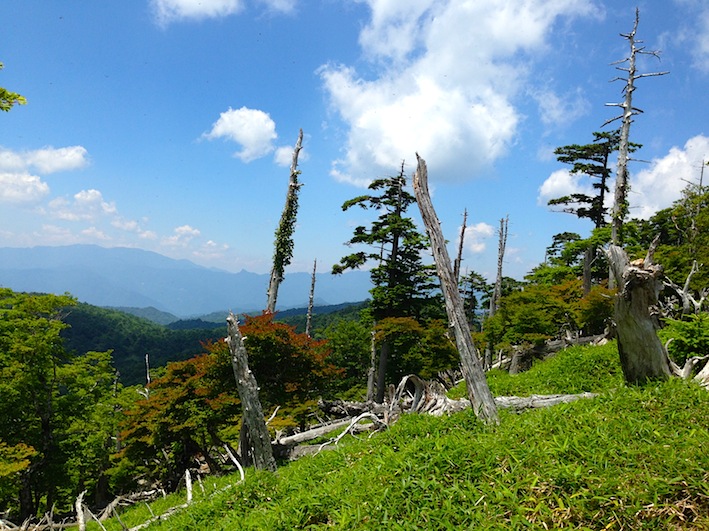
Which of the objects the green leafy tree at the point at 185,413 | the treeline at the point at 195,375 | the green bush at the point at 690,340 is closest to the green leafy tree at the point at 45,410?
the treeline at the point at 195,375

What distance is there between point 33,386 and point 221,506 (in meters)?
14.6

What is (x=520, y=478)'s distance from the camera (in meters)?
3.52

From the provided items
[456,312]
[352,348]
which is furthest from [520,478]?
[352,348]

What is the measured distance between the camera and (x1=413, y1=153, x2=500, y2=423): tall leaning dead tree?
5883 millimetres

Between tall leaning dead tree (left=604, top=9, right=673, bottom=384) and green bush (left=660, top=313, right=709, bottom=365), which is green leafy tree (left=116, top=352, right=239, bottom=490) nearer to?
tall leaning dead tree (left=604, top=9, right=673, bottom=384)

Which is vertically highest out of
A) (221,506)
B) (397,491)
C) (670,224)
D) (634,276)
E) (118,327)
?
(670,224)

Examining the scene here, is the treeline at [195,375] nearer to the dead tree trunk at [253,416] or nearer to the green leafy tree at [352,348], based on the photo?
the dead tree trunk at [253,416]

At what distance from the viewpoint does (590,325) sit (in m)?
16.6

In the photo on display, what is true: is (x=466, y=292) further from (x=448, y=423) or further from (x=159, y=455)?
(x=448, y=423)

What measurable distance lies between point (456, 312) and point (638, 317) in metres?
2.47

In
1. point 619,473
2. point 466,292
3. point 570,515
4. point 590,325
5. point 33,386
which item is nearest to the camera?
point 570,515

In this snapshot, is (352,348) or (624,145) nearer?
(624,145)

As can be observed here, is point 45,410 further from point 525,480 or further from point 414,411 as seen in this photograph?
point 525,480

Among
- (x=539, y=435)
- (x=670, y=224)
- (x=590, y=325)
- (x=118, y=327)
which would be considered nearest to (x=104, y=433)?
(x=539, y=435)
